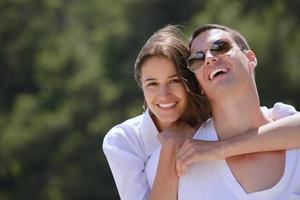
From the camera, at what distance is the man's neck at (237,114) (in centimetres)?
224

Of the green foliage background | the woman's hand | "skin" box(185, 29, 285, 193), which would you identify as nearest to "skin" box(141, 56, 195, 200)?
the woman's hand

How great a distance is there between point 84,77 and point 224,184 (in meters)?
11.6

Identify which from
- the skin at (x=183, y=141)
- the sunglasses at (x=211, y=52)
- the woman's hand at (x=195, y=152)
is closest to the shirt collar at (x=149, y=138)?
the skin at (x=183, y=141)

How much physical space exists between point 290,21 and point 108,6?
482 centimetres

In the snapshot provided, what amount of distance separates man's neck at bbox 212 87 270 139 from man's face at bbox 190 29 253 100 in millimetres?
38

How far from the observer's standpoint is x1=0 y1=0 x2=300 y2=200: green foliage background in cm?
1172

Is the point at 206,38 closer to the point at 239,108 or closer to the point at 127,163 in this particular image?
the point at 239,108

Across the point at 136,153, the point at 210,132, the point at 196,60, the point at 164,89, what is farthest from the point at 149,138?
the point at 196,60

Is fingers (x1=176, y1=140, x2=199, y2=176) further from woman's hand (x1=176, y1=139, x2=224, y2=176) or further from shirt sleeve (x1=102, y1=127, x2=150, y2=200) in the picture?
shirt sleeve (x1=102, y1=127, x2=150, y2=200)

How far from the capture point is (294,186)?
7.01 ft

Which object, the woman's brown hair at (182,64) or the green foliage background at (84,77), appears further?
the green foliage background at (84,77)

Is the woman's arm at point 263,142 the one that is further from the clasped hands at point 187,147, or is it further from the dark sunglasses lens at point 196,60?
the dark sunglasses lens at point 196,60

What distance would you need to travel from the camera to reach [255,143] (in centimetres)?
221

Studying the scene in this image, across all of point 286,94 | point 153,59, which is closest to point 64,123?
point 286,94
